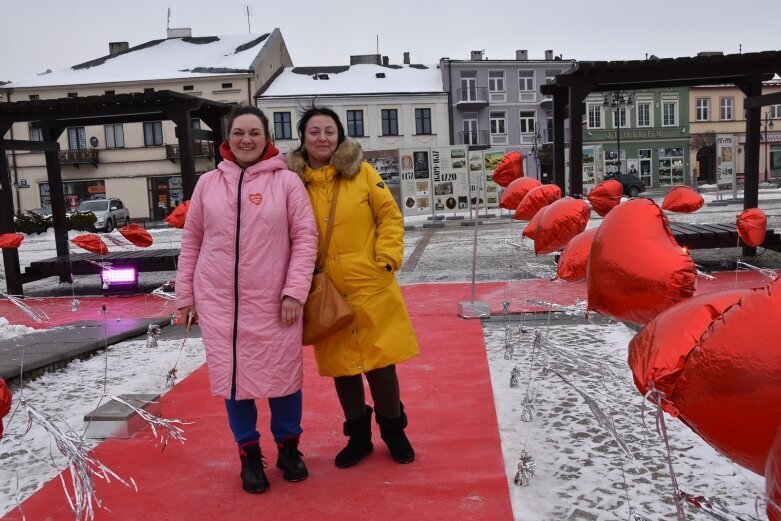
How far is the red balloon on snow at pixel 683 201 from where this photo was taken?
6.52 m

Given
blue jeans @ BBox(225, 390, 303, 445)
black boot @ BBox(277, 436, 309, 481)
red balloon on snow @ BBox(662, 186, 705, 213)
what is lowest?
black boot @ BBox(277, 436, 309, 481)

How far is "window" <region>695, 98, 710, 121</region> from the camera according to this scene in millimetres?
40062

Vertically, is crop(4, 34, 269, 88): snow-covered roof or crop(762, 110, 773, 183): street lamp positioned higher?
crop(4, 34, 269, 88): snow-covered roof

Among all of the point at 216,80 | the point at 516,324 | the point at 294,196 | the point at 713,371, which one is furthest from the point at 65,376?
the point at 216,80

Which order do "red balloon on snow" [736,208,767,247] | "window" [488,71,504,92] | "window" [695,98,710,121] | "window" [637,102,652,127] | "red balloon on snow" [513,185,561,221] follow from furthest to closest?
"window" [695,98,710,121] < "window" [637,102,652,127] < "window" [488,71,504,92] < "red balloon on snow" [513,185,561,221] < "red balloon on snow" [736,208,767,247]

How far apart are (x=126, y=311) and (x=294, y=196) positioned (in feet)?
17.8

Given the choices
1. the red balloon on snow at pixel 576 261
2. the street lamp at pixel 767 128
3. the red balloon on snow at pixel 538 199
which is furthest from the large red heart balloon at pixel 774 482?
the street lamp at pixel 767 128

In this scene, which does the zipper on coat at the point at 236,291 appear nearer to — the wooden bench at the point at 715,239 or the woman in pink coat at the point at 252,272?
the woman in pink coat at the point at 252,272

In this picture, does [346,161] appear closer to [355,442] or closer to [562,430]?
[355,442]

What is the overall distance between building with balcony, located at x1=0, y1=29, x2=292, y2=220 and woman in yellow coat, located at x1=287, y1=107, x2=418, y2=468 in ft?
101

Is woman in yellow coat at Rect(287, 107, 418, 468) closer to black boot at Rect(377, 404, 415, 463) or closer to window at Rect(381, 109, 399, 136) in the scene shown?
black boot at Rect(377, 404, 415, 463)

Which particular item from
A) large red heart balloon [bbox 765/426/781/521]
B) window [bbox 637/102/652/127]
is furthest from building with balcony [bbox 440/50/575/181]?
large red heart balloon [bbox 765/426/781/521]

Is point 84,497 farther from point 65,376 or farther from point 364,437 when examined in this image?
point 65,376

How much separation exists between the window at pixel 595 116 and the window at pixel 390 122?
12678mm
